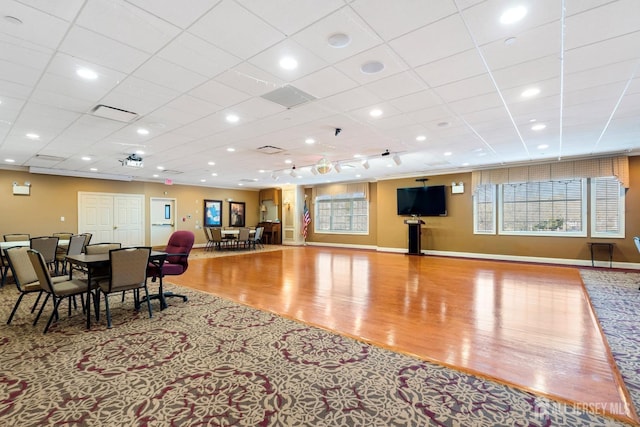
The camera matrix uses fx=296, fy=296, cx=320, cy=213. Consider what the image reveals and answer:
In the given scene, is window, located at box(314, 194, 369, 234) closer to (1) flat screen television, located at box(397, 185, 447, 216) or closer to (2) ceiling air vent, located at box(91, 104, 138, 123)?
(1) flat screen television, located at box(397, 185, 447, 216)

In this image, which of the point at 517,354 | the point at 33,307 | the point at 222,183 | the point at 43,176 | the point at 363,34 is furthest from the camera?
the point at 222,183

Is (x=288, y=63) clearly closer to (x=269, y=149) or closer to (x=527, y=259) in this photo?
(x=269, y=149)

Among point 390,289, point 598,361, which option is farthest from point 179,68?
point 598,361

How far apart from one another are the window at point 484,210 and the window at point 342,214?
4.08 m

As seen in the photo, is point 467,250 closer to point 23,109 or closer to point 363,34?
point 363,34

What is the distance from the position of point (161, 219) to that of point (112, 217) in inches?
67.1

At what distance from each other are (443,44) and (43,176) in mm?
11558

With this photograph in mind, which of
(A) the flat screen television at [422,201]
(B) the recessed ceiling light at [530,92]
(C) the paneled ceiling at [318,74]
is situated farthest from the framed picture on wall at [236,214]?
(B) the recessed ceiling light at [530,92]

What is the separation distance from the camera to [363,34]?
98.4 inches

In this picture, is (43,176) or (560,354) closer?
(560,354)

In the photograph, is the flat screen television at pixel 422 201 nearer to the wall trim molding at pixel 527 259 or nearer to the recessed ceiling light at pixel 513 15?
the wall trim molding at pixel 527 259

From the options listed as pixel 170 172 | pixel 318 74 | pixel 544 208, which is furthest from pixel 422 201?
pixel 170 172

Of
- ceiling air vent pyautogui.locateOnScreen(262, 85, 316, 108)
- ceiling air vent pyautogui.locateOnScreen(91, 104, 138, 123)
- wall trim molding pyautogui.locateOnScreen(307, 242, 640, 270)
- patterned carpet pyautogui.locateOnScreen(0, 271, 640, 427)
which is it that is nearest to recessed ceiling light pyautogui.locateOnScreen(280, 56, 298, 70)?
ceiling air vent pyautogui.locateOnScreen(262, 85, 316, 108)

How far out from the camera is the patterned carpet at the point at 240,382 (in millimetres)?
1894
